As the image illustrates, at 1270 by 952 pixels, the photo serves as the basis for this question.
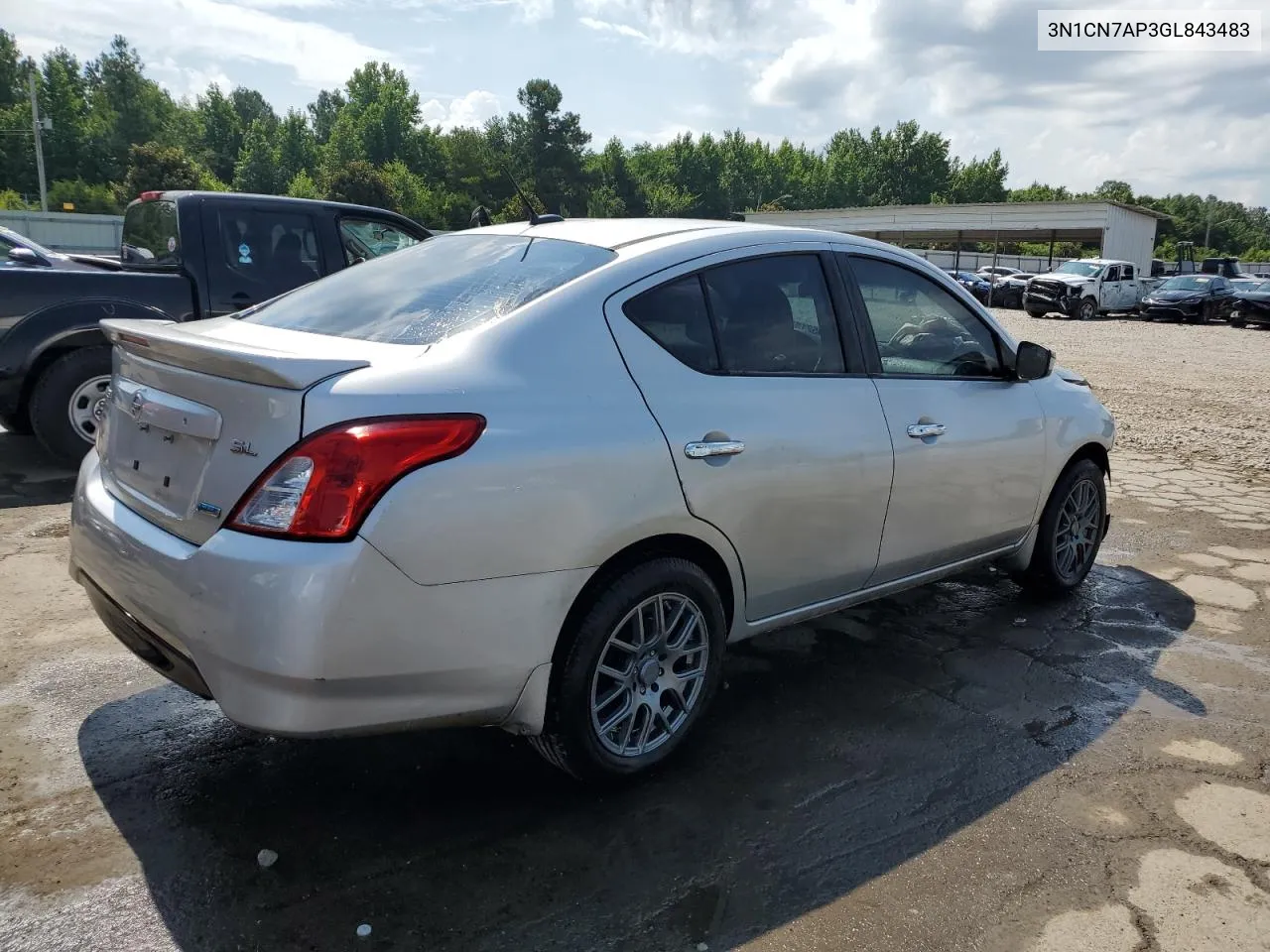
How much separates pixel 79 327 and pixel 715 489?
197 inches

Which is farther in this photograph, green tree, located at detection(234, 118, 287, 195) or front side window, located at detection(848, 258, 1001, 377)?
green tree, located at detection(234, 118, 287, 195)

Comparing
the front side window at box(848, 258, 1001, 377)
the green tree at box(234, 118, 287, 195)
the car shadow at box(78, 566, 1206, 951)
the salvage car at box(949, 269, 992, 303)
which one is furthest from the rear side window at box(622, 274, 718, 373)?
the green tree at box(234, 118, 287, 195)

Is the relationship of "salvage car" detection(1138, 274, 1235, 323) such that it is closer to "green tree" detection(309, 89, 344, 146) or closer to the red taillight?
the red taillight

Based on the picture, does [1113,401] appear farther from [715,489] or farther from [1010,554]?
[715,489]

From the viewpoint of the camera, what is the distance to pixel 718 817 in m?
2.81

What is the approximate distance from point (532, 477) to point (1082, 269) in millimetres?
32319

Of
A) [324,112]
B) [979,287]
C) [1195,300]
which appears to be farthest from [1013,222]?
[324,112]

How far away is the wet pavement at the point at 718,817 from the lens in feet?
7.71

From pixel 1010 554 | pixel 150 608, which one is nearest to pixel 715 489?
pixel 150 608

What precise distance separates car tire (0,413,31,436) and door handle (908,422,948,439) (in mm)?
5662

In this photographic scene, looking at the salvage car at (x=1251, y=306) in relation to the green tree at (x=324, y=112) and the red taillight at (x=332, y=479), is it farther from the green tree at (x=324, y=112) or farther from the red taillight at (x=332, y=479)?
the green tree at (x=324, y=112)

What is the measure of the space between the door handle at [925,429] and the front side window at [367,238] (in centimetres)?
446

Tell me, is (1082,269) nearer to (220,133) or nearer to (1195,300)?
(1195,300)

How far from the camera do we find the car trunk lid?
235 cm
